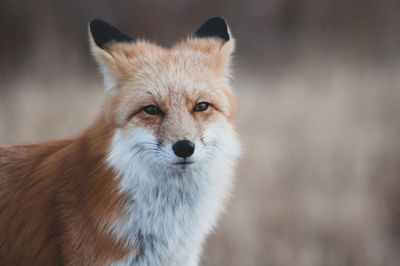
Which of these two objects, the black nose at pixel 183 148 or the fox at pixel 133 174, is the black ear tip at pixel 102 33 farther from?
the black nose at pixel 183 148

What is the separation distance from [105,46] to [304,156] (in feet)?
13.8

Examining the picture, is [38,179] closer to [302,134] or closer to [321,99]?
[302,134]

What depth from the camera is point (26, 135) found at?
20.5 ft

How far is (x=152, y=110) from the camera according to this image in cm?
262

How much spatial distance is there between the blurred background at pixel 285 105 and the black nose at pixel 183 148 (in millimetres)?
2089

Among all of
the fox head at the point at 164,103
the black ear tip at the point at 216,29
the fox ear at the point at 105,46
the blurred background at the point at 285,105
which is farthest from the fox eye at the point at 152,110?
the blurred background at the point at 285,105

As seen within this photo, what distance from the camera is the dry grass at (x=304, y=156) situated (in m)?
4.96

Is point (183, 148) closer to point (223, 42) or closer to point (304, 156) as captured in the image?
point (223, 42)

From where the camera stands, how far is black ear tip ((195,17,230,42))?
3207 millimetres

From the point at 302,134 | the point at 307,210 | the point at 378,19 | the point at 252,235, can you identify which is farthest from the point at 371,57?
the point at 252,235

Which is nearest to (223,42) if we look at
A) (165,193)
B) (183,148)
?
(183,148)

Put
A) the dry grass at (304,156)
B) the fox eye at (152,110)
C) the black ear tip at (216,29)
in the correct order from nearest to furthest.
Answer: the fox eye at (152,110)
the black ear tip at (216,29)
the dry grass at (304,156)

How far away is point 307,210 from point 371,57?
4314mm

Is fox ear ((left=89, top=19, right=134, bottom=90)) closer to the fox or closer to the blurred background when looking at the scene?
the fox
